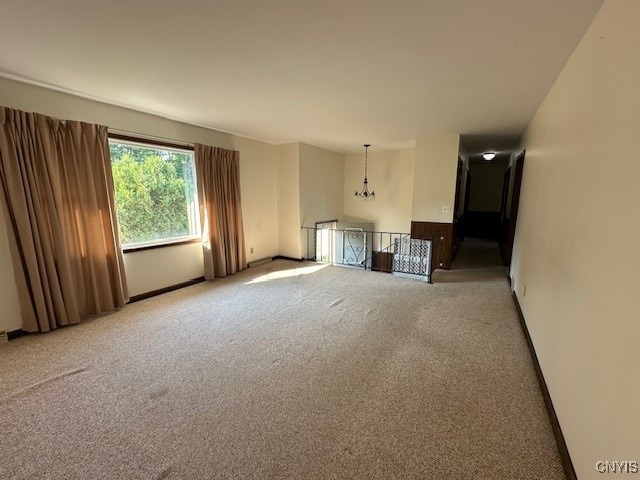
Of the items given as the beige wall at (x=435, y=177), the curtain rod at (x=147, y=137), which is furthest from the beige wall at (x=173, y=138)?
the beige wall at (x=435, y=177)

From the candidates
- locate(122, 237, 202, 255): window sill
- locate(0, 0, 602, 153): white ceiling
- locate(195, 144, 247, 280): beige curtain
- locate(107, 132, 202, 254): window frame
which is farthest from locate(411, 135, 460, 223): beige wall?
locate(122, 237, 202, 255): window sill

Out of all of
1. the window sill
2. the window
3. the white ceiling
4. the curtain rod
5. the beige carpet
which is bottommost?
the beige carpet

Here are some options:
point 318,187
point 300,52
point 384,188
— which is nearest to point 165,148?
point 300,52

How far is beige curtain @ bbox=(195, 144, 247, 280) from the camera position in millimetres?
4043

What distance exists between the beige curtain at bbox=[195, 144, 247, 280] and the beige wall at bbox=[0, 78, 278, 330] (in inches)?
8.1

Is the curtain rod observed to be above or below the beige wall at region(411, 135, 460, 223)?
above

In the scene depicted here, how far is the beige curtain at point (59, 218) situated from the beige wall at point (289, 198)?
9.78ft

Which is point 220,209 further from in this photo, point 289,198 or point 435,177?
point 435,177

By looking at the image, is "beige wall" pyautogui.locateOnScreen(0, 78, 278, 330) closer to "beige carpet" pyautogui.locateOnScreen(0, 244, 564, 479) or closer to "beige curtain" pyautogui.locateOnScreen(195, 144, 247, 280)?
"beige curtain" pyautogui.locateOnScreen(195, 144, 247, 280)

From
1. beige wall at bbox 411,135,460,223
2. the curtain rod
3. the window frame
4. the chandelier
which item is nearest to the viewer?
the curtain rod

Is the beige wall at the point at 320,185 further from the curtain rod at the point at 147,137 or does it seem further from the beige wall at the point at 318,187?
the curtain rod at the point at 147,137

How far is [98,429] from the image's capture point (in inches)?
61.4

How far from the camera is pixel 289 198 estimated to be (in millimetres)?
5453

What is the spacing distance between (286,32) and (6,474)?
281 centimetres
